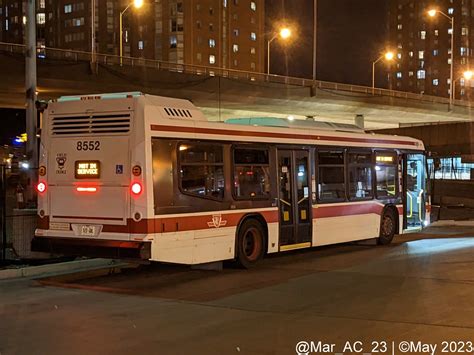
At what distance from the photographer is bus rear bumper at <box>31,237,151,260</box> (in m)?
10.4

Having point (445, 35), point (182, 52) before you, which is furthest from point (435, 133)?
point (445, 35)

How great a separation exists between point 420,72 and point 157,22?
92.0 m

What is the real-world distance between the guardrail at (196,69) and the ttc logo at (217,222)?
2883cm

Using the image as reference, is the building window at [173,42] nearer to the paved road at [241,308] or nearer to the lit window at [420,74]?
the lit window at [420,74]

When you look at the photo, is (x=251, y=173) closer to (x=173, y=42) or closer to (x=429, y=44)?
(x=173, y=42)

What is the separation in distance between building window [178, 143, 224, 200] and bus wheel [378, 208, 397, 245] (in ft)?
20.6

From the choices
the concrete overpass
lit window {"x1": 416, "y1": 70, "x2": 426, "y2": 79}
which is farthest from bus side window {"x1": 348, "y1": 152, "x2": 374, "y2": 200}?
lit window {"x1": 416, "y1": 70, "x2": 426, "y2": 79}

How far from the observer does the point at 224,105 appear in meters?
53.3

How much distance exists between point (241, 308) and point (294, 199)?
522 cm

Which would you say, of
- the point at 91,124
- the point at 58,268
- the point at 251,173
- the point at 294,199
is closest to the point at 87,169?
the point at 91,124

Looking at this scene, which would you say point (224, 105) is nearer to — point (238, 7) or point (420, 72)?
point (238, 7)

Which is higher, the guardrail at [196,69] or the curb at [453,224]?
the guardrail at [196,69]

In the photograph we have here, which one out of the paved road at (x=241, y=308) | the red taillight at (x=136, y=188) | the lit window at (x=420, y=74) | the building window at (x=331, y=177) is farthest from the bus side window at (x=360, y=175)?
the lit window at (x=420, y=74)

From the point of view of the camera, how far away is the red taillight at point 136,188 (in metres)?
10.4
